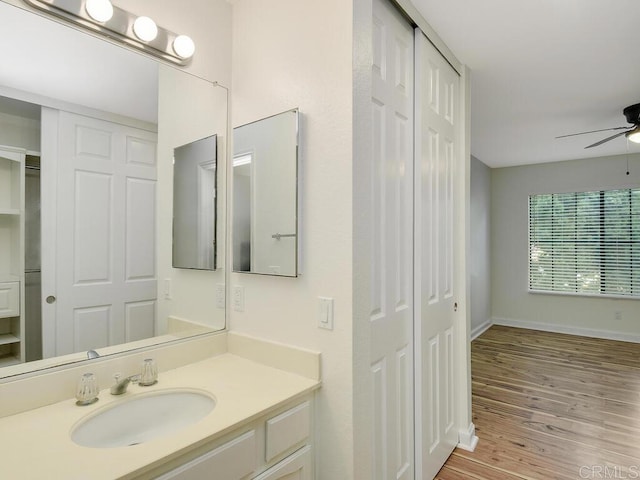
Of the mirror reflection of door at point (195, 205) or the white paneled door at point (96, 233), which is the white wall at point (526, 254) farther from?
the white paneled door at point (96, 233)

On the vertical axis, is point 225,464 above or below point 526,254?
below

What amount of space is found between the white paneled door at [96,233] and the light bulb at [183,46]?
38 centimetres

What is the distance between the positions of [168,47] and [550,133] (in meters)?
4.13

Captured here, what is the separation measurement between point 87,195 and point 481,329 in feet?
18.1

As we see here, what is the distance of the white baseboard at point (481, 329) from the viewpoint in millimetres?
5202

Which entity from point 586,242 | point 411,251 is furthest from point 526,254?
point 411,251

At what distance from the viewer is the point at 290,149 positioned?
1516 millimetres

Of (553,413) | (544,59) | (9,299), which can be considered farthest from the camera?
(553,413)

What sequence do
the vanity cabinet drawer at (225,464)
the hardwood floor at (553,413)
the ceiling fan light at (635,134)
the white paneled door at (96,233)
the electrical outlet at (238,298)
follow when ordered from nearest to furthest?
the vanity cabinet drawer at (225,464), the white paneled door at (96,233), the electrical outlet at (238,298), the hardwood floor at (553,413), the ceiling fan light at (635,134)

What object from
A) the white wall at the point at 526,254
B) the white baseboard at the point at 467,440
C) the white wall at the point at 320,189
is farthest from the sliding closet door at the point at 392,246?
the white wall at the point at 526,254

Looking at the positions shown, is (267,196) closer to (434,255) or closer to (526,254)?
(434,255)

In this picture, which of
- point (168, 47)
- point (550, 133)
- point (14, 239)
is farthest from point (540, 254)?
point (14, 239)

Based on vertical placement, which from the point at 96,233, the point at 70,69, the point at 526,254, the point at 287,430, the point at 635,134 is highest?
the point at 635,134

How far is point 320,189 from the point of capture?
1454 millimetres
